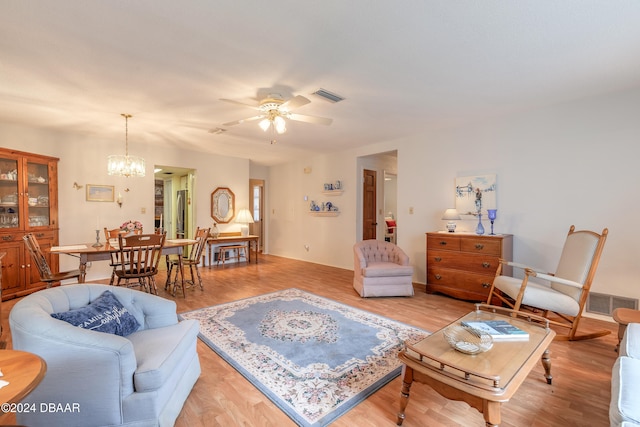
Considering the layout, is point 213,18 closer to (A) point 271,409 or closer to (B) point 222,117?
(B) point 222,117

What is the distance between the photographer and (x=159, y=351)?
170 cm

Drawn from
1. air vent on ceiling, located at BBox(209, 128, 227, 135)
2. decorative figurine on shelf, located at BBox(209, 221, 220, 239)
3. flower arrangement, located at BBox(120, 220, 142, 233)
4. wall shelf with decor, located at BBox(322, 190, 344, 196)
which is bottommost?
decorative figurine on shelf, located at BBox(209, 221, 220, 239)

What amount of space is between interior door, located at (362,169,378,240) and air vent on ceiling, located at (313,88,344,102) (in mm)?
2993

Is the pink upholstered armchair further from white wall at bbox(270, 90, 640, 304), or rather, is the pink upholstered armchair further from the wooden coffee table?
the wooden coffee table

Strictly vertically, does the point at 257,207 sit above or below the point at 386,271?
above

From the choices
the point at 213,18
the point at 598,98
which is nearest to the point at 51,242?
the point at 213,18

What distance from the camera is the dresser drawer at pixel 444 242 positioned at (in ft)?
13.2

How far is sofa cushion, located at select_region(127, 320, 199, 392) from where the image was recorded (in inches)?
59.5

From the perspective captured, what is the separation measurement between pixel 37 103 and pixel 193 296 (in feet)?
9.87

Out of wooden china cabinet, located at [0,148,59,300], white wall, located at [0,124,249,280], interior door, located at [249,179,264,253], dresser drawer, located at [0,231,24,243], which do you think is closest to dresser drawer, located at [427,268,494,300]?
white wall, located at [0,124,249,280]

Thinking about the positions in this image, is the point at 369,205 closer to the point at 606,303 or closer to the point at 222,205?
the point at 222,205

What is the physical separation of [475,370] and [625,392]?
0.59 meters

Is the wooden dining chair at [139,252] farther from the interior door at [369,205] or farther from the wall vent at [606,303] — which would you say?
the wall vent at [606,303]

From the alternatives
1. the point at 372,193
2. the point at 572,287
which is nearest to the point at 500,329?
the point at 572,287
